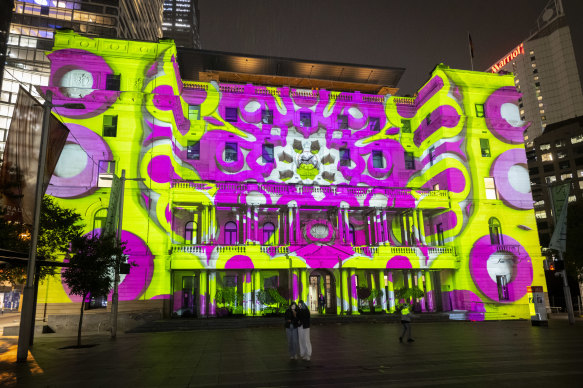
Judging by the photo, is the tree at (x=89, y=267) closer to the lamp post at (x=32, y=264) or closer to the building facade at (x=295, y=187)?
the lamp post at (x=32, y=264)

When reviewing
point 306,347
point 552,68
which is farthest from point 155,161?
point 552,68

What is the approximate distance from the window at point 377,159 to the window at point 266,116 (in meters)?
11.2

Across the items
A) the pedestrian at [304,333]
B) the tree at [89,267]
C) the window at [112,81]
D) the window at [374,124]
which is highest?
the window at [112,81]

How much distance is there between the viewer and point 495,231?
131ft

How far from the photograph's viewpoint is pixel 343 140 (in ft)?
141

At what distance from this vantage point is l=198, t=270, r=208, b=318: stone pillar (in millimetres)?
33616

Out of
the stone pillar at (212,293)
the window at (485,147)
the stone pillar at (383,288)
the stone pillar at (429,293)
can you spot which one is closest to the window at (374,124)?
the window at (485,147)

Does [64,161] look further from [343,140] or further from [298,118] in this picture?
[343,140]

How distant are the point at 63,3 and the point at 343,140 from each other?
2840 inches

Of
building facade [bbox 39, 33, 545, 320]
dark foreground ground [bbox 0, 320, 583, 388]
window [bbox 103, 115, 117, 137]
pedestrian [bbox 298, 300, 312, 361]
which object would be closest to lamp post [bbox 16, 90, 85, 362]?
dark foreground ground [bbox 0, 320, 583, 388]

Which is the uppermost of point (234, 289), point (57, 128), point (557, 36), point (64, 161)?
point (557, 36)

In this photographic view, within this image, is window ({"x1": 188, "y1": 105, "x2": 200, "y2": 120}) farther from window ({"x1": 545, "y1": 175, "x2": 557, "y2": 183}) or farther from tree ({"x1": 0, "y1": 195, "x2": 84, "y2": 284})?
window ({"x1": 545, "y1": 175, "x2": 557, "y2": 183})

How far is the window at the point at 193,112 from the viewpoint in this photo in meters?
40.6

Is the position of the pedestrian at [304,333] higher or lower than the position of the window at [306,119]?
lower
